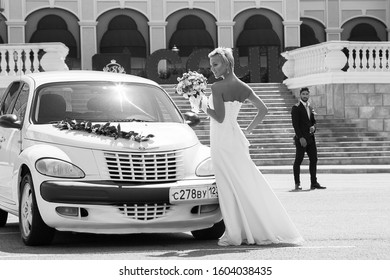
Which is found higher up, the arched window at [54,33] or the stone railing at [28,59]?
the arched window at [54,33]

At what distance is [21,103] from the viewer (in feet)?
39.0

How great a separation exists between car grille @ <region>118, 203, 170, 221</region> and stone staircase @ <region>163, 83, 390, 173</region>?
51.3ft

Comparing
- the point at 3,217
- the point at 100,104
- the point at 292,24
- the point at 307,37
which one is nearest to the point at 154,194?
the point at 100,104

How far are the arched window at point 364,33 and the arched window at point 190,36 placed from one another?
24.3 ft

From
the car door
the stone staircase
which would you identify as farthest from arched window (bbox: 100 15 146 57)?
the car door

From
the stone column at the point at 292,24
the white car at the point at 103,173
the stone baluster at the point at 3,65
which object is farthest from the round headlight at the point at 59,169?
the stone column at the point at 292,24

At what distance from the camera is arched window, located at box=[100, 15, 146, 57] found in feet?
160

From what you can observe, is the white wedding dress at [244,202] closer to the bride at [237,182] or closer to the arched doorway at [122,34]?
the bride at [237,182]

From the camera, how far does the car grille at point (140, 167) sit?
10023 millimetres

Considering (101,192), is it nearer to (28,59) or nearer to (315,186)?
(315,186)

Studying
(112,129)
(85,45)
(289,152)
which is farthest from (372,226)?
(85,45)

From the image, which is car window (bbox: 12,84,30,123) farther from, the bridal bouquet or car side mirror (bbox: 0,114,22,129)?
the bridal bouquet

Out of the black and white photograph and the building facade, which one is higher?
the building facade
